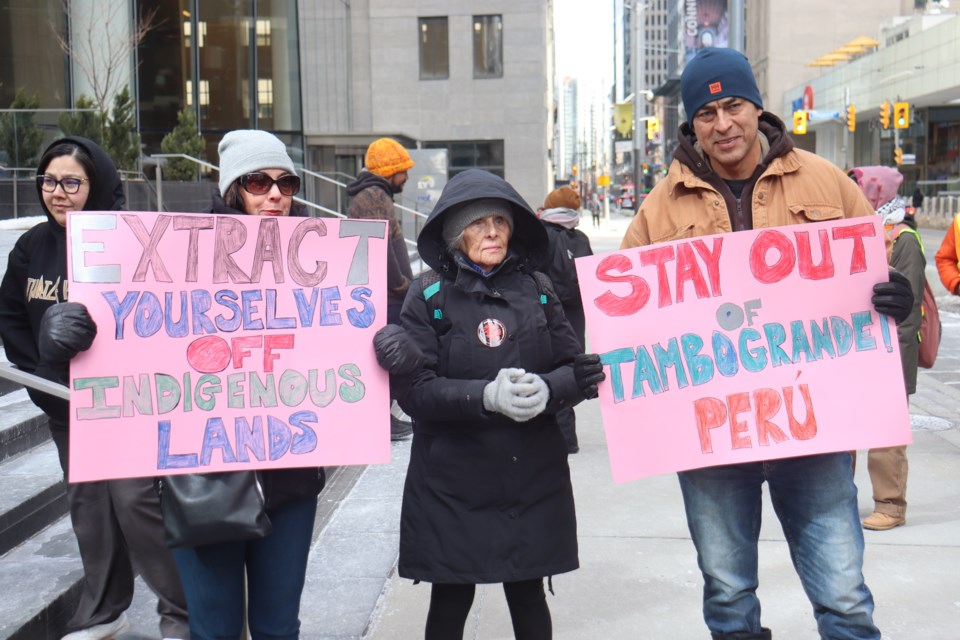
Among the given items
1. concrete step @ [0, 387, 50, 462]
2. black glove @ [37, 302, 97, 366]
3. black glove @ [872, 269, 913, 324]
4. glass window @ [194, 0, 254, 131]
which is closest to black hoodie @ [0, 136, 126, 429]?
black glove @ [37, 302, 97, 366]

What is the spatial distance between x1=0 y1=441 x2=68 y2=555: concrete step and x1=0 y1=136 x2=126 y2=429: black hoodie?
112cm

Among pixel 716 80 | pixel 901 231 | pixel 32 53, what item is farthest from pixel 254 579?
pixel 32 53

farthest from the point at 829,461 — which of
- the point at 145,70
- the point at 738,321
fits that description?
the point at 145,70

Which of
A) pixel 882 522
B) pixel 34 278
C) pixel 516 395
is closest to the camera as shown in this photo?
pixel 516 395

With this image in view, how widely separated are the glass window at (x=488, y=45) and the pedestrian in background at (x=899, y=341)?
3126 cm

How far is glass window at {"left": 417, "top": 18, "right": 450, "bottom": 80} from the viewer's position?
36.1 m

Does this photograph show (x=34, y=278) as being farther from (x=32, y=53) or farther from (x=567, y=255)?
(x=32, y=53)

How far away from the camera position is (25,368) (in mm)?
3732

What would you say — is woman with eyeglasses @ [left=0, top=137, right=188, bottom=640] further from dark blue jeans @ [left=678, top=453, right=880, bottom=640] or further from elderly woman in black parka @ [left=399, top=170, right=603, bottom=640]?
dark blue jeans @ [left=678, top=453, right=880, bottom=640]

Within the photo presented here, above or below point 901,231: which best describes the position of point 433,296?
below

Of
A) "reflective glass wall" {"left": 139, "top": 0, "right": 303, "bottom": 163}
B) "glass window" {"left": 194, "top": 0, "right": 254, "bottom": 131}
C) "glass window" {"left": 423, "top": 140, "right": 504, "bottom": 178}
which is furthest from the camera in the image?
"glass window" {"left": 423, "top": 140, "right": 504, "bottom": 178}

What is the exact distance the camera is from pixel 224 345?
9.98 feet

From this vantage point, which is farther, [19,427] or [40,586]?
[19,427]

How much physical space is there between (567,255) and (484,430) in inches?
155
